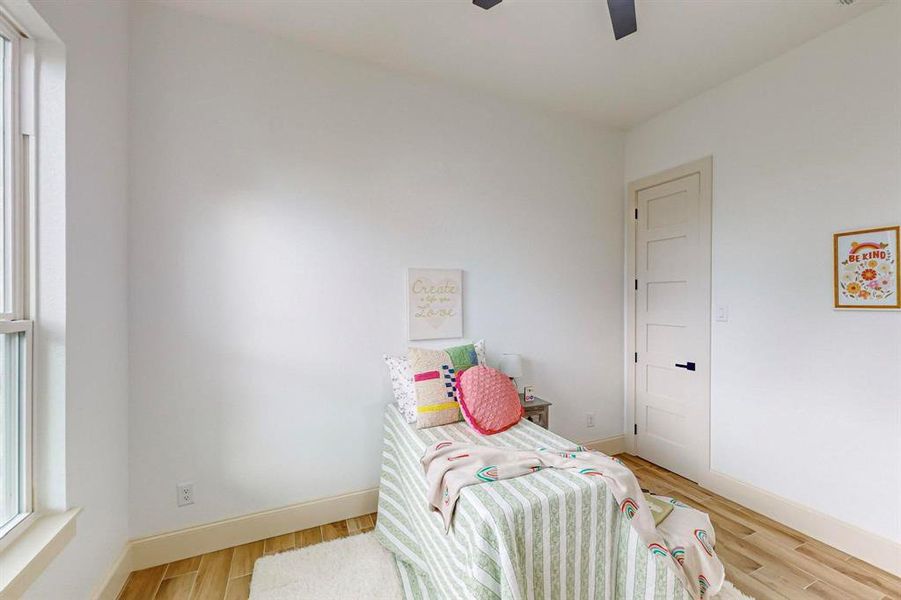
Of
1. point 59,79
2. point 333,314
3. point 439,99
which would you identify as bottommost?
point 333,314

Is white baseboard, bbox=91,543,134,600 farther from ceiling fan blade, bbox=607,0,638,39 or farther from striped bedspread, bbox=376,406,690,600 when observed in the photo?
ceiling fan blade, bbox=607,0,638,39

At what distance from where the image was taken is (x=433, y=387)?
7.14ft

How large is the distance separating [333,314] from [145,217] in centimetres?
105

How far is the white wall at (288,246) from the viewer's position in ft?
6.45

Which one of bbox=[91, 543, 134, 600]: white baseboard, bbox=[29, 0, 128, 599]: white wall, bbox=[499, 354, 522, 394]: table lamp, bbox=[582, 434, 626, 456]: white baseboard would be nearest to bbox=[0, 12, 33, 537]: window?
bbox=[29, 0, 128, 599]: white wall

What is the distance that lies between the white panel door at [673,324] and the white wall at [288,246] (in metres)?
0.96

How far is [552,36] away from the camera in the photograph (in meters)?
2.19

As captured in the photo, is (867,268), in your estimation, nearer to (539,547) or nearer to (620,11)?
(620,11)

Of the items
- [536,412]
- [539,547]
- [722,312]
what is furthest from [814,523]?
[539,547]

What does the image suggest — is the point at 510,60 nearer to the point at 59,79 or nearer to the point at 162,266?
the point at 59,79

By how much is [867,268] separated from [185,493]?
12.3 ft

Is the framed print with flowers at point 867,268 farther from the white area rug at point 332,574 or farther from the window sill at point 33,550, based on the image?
the window sill at point 33,550

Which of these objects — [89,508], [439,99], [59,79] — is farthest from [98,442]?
[439,99]

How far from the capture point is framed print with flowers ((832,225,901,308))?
6.35 ft
